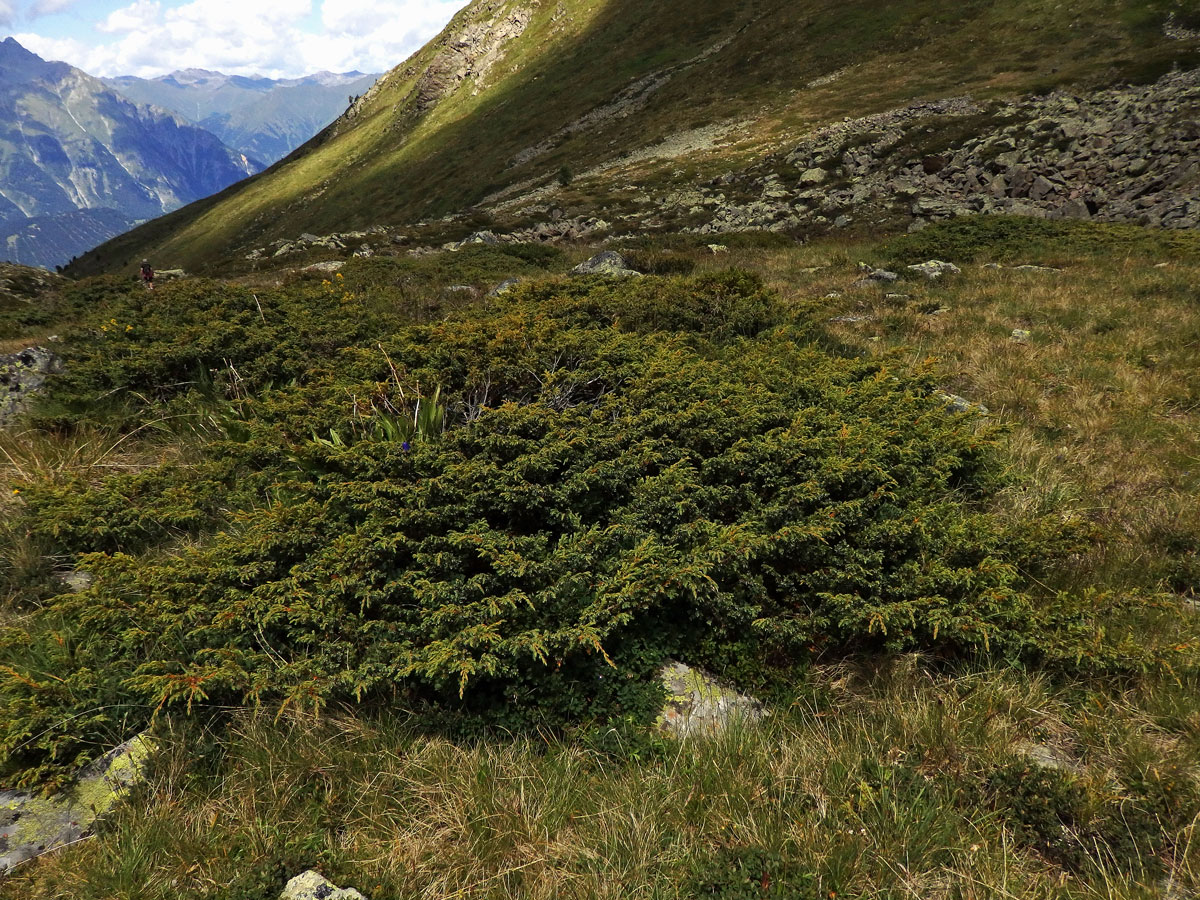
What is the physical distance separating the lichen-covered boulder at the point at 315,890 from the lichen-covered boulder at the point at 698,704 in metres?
1.64

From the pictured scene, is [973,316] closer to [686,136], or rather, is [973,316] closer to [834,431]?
[834,431]

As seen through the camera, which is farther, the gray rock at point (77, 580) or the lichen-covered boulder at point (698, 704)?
the gray rock at point (77, 580)

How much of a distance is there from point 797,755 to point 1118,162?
34.0m

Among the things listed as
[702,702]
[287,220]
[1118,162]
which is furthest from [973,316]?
[287,220]

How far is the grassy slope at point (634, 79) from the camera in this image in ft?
167

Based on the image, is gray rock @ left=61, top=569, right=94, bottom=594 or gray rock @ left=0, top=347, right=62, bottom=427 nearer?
gray rock @ left=61, top=569, right=94, bottom=594

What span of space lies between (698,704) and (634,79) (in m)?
96.4

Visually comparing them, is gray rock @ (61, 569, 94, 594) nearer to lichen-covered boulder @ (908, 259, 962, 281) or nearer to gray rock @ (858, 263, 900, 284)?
gray rock @ (858, 263, 900, 284)

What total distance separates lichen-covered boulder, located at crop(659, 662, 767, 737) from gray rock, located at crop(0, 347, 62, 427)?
7.86 meters

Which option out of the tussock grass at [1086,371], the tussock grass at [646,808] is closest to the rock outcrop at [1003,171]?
the tussock grass at [1086,371]

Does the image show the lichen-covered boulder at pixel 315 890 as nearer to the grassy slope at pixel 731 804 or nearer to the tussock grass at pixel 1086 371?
the grassy slope at pixel 731 804

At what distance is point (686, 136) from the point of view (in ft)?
194

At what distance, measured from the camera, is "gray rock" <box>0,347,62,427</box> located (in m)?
6.49

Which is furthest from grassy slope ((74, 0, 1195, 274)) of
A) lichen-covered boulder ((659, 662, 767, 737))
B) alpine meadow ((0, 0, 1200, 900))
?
lichen-covered boulder ((659, 662, 767, 737))
